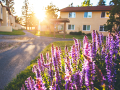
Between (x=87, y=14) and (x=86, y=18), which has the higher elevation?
(x=87, y=14)

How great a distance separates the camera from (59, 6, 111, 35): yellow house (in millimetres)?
24980

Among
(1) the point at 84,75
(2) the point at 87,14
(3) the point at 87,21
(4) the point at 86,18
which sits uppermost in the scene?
(2) the point at 87,14

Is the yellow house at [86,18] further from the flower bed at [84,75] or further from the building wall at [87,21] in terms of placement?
the flower bed at [84,75]

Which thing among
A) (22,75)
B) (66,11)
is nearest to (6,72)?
(22,75)

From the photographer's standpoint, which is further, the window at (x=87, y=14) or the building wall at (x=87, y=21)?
the window at (x=87, y=14)

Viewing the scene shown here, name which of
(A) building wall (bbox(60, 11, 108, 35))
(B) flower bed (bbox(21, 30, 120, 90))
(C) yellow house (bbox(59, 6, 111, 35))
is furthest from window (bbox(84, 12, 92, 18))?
(B) flower bed (bbox(21, 30, 120, 90))

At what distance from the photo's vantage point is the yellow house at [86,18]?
82.0 feet

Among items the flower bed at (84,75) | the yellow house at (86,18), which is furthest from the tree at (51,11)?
the flower bed at (84,75)

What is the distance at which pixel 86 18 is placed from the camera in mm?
25688

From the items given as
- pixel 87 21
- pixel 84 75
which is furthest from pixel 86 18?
pixel 84 75

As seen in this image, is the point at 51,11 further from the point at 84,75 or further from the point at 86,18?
the point at 84,75

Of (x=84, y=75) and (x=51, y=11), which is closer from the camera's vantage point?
(x=84, y=75)

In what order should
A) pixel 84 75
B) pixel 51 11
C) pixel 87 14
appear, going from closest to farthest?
pixel 84 75, pixel 87 14, pixel 51 11

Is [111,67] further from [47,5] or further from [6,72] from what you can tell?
[47,5]
